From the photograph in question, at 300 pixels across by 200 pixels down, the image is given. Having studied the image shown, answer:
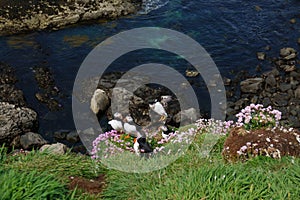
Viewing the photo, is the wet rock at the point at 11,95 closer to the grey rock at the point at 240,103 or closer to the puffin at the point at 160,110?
the puffin at the point at 160,110

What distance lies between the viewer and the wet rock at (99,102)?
16.2 meters

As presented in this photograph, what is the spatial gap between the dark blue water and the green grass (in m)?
7.14

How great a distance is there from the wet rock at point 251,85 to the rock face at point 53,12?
9068mm

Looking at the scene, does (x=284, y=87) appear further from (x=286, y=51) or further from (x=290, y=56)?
(x=286, y=51)

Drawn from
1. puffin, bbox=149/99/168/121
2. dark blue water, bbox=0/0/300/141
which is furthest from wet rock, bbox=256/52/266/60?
puffin, bbox=149/99/168/121

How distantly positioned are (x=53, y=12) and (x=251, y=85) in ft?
39.7

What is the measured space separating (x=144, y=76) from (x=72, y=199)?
1155cm

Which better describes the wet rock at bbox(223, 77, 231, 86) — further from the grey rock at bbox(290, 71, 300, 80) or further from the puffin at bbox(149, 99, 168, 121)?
the puffin at bbox(149, 99, 168, 121)

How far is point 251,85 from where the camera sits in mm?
17188

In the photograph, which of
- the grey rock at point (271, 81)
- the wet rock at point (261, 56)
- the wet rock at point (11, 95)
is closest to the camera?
the wet rock at point (11, 95)

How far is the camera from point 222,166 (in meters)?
7.55

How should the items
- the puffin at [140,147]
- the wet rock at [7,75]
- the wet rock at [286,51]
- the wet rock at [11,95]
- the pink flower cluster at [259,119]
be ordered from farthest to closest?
the wet rock at [286,51] → the wet rock at [7,75] → the wet rock at [11,95] → the pink flower cluster at [259,119] → the puffin at [140,147]

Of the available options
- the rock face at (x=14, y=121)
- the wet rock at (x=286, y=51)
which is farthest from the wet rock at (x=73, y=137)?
the wet rock at (x=286, y=51)

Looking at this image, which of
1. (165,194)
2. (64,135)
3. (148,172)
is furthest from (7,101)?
(165,194)
